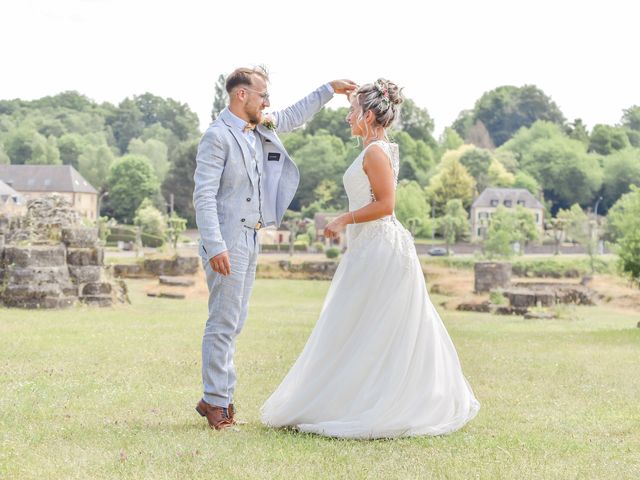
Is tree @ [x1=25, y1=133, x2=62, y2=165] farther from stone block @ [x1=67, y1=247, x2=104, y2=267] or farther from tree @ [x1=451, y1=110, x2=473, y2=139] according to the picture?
stone block @ [x1=67, y1=247, x2=104, y2=267]

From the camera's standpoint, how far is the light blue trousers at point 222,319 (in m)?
7.07

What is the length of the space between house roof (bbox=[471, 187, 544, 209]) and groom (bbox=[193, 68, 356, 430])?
97.3m

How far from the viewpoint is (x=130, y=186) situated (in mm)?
113125

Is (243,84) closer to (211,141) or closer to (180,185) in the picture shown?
(211,141)

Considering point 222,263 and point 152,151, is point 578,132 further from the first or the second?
point 222,263

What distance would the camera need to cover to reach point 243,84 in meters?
7.17

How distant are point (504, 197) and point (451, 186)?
7.14 meters

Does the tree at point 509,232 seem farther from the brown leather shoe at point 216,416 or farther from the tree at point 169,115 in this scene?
the tree at point 169,115

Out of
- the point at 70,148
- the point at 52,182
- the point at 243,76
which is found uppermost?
the point at 70,148

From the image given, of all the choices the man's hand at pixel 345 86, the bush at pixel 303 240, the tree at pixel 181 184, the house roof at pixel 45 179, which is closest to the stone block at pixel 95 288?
the man's hand at pixel 345 86

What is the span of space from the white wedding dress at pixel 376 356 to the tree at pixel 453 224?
70.5 metres

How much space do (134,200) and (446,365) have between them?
107422mm

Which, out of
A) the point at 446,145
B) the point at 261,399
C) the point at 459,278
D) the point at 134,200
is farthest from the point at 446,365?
the point at 446,145

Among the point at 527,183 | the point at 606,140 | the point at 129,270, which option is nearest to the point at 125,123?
the point at 606,140
